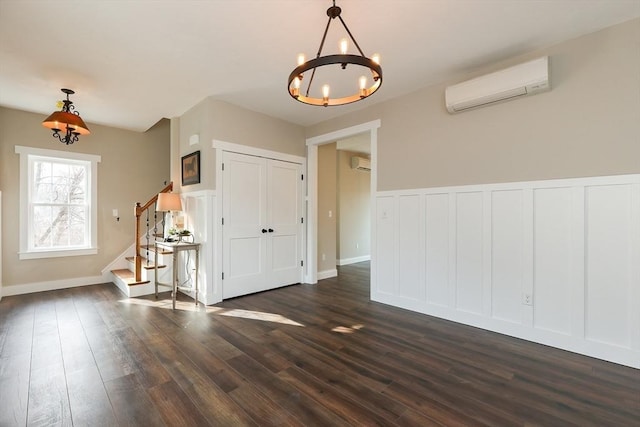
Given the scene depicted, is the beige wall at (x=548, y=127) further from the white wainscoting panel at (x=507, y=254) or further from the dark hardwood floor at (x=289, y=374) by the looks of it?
the dark hardwood floor at (x=289, y=374)

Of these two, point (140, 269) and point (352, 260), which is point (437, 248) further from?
point (140, 269)

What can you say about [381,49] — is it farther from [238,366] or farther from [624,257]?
[238,366]

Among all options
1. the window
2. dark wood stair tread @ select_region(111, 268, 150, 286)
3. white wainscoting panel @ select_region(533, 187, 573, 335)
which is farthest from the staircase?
white wainscoting panel @ select_region(533, 187, 573, 335)

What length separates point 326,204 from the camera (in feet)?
17.5

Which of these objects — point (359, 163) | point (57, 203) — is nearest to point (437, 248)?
point (359, 163)

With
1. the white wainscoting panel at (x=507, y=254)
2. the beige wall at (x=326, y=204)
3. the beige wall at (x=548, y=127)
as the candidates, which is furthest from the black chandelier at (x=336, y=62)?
the beige wall at (x=326, y=204)

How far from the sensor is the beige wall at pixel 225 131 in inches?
152

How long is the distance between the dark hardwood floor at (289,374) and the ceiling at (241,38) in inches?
108

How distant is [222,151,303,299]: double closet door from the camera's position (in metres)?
4.02

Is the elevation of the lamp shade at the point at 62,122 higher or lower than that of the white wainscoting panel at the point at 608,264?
higher

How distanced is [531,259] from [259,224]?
3.38 metres

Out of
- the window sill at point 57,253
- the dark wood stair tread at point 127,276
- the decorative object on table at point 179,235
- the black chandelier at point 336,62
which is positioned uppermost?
the black chandelier at point 336,62

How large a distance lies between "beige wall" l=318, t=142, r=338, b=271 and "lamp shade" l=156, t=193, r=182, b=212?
2328 millimetres

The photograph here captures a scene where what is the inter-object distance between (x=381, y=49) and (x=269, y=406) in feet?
10.0
